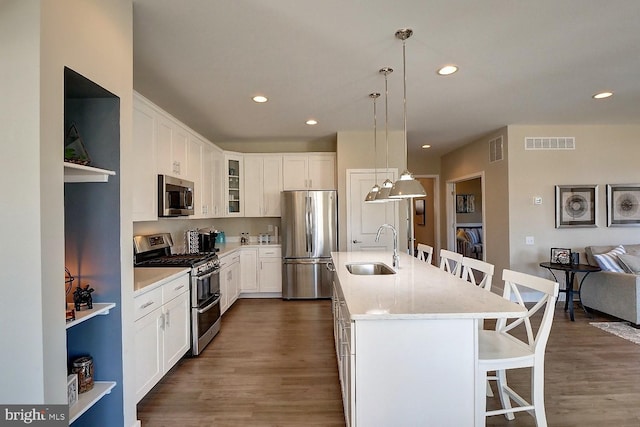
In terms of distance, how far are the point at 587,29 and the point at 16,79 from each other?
3274 mm

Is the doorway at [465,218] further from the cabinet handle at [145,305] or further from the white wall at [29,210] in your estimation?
the white wall at [29,210]

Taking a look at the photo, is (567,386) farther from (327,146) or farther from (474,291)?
(327,146)

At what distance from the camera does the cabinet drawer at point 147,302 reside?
6.93ft

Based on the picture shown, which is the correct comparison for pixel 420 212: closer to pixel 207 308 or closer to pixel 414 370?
pixel 207 308

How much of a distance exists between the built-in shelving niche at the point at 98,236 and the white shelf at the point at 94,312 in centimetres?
3

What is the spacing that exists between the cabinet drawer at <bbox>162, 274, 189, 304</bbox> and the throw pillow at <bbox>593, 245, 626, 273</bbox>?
16.1ft

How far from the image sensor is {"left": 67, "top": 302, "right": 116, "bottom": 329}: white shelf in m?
1.51

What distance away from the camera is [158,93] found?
3375 mm

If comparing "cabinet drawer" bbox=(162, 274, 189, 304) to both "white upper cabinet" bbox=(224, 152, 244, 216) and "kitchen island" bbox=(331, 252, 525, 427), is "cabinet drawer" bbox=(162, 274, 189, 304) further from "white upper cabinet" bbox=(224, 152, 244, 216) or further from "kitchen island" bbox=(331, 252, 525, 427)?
"white upper cabinet" bbox=(224, 152, 244, 216)

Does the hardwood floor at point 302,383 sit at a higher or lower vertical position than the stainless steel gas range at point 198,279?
lower

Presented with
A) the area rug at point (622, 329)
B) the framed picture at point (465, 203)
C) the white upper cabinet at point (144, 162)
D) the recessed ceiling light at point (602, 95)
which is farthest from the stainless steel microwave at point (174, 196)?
the framed picture at point (465, 203)

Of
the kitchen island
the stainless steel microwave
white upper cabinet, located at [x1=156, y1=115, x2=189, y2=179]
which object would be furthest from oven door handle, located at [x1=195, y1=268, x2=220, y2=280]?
the kitchen island

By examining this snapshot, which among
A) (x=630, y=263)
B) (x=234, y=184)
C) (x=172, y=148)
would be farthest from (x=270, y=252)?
(x=630, y=263)

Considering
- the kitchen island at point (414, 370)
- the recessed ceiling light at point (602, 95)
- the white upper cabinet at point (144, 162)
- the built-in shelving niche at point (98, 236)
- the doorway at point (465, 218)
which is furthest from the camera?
the doorway at point (465, 218)
